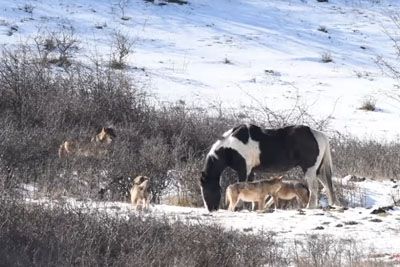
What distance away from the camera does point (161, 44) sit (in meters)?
27.4

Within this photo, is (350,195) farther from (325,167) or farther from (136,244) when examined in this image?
(136,244)

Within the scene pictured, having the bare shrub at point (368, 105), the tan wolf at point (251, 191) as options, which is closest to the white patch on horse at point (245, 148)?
the tan wolf at point (251, 191)

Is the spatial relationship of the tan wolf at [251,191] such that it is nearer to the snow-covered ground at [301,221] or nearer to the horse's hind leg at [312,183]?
the snow-covered ground at [301,221]

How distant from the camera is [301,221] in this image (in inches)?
372

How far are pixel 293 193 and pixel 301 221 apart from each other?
6.94 ft

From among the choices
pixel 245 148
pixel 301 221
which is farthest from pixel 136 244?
pixel 245 148

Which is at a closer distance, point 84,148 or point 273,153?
point 273,153

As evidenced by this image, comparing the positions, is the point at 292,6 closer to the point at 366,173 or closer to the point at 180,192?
the point at 366,173

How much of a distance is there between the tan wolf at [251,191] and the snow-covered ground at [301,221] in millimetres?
484

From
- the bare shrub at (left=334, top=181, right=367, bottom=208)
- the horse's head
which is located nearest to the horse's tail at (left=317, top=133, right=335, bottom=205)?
the bare shrub at (left=334, top=181, right=367, bottom=208)

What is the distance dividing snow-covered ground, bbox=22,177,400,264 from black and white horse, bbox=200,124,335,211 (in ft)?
5.42

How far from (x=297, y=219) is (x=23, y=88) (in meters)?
9.06

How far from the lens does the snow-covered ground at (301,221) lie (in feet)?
27.5

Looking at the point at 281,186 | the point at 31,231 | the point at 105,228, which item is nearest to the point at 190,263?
the point at 105,228
